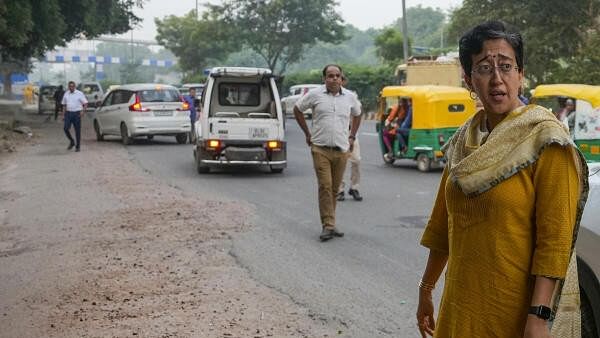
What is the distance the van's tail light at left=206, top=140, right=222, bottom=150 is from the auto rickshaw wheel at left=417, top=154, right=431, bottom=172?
3908mm

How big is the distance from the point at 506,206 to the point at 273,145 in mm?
13174

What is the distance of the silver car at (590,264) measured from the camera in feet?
12.8

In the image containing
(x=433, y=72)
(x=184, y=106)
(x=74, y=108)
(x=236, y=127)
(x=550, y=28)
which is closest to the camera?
(x=236, y=127)

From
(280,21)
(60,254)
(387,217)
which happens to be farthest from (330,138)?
(280,21)

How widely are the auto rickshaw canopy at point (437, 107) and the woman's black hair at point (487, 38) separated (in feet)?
43.4

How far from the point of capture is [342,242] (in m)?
8.81

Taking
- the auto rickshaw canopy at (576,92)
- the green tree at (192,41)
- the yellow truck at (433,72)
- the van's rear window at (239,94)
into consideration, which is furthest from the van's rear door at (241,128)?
the green tree at (192,41)

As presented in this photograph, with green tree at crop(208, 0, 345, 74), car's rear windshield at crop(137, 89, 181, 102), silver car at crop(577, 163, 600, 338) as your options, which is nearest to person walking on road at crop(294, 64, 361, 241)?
silver car at crop(577, 163, 600, 338)

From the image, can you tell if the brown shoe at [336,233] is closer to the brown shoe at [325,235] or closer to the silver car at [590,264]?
the brown shoe at [325,235]

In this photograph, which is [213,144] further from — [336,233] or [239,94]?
[336,233]

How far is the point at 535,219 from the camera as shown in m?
2.45

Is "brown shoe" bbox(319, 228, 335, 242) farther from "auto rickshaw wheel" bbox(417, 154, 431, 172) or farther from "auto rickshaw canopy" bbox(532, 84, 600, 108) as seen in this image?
"auto rickshaw wheel" bbox(417, 154, 431, 172)

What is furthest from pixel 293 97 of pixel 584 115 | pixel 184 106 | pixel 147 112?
pixel 584 115

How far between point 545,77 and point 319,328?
83.3 ft
